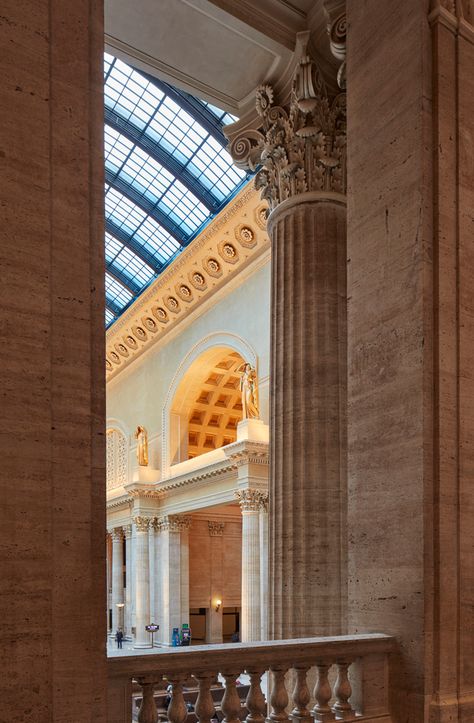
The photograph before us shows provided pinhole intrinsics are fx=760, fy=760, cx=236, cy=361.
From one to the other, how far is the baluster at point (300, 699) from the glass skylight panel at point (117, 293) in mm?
25971

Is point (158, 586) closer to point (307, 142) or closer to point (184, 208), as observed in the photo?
point (184, 208)

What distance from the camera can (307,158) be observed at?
8.81m

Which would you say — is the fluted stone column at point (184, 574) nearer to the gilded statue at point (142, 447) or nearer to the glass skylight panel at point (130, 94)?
the gilded statue at point (142, 447)

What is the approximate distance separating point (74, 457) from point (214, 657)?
1.46 metres

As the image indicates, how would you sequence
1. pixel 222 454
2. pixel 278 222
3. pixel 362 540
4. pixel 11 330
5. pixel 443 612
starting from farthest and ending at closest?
1. pixel 222 454
2. pixel 278 222
3. pixel 362 540
4. pixel 443 612
5. pixel 11 330

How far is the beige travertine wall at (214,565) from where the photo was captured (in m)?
31.7

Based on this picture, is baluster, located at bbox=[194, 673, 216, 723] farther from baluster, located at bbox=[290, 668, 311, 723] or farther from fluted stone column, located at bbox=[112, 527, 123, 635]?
fluted stone column, located at bbox=[112, 527, 123, 635]

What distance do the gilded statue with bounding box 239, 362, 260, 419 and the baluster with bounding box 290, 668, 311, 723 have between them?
1730 centimetres

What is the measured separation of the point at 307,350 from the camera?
8.11 meters

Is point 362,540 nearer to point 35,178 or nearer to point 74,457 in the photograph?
point 74,457

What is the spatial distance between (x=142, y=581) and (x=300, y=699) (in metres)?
26.3

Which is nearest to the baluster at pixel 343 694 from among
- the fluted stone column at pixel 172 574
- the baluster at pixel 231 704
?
the baluster at pixel 231 704

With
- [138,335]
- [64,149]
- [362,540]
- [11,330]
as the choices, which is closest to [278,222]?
[362,540]

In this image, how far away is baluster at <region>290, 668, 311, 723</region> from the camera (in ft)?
15.7
